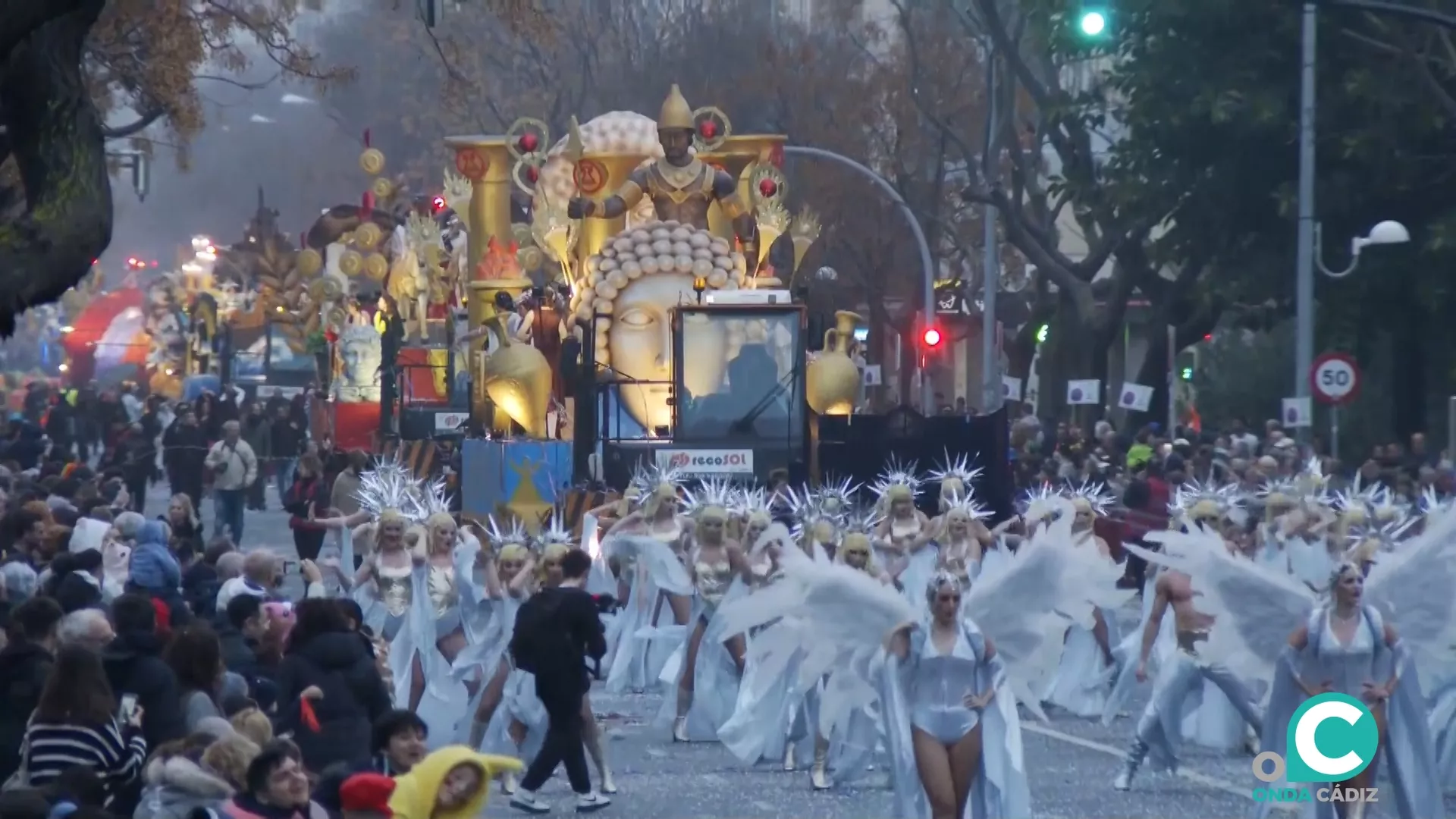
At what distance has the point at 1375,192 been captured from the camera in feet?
105

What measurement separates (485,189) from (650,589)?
13.3 m

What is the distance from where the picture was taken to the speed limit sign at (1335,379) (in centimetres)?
2675

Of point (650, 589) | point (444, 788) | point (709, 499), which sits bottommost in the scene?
point (650, 589)

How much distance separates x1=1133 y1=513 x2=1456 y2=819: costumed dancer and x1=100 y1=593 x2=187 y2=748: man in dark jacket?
457cm

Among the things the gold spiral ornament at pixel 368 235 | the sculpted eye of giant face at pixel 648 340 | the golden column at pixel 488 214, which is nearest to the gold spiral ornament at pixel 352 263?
the gold spiral ornament at pixel 368 235

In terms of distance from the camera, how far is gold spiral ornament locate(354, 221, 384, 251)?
4091 cm

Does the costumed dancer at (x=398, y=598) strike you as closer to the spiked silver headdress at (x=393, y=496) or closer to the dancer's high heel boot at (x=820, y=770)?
the spiked silver headdress at (x=393, y=496)

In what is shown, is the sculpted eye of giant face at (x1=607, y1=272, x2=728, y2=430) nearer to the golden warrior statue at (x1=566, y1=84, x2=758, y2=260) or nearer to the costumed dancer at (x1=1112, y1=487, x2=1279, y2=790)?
the golden warrior statue at (x1=566, y1=84, x2=758, y2=260)

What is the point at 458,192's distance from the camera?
30750 mm

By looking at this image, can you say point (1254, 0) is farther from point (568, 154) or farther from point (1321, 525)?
point (1321, 525)

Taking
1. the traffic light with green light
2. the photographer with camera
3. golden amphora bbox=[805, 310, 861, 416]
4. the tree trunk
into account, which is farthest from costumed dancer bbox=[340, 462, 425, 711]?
the photographer with camera

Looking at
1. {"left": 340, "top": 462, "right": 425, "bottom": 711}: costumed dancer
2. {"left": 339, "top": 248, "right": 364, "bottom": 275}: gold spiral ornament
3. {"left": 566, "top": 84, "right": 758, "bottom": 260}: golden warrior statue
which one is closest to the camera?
{"left": 340, "top": 462, "right": 425, "bottom": 711}: costumed dancer

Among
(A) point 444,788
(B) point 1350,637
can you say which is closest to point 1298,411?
(B) point 1350,637

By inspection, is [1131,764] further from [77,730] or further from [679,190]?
[679,190]
